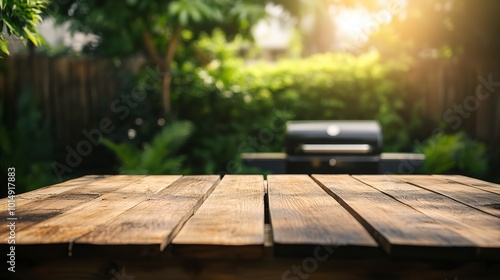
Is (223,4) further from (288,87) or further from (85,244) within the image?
(85,244)

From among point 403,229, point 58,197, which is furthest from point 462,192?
point 58,197

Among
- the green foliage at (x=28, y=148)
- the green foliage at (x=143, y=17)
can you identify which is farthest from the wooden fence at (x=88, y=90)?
the green foliage at (x=143, y=17)

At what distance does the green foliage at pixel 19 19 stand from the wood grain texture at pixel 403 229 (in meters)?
1.57

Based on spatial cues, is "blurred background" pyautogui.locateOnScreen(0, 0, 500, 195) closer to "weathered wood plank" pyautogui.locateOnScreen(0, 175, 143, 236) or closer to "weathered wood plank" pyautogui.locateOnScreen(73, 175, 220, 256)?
"weathered wood plank" pyautogui.locateOnScreen(0, 175, 143, 236)

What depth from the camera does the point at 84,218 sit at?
4.54ft

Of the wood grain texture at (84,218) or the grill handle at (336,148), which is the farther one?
the grill handle at (336,148)

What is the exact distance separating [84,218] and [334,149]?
3.27m

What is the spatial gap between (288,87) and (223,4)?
2848 millimetres

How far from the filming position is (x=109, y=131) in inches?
294

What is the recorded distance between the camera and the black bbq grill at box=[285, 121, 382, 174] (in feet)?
14.1

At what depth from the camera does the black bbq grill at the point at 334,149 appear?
4312mm

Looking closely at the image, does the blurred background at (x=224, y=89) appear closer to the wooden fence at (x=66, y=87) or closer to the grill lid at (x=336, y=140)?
the wooden fence at (x=66, y=87)

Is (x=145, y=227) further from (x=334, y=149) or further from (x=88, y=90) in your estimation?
(x=88, y=90)

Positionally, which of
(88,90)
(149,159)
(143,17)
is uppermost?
(143,17)
